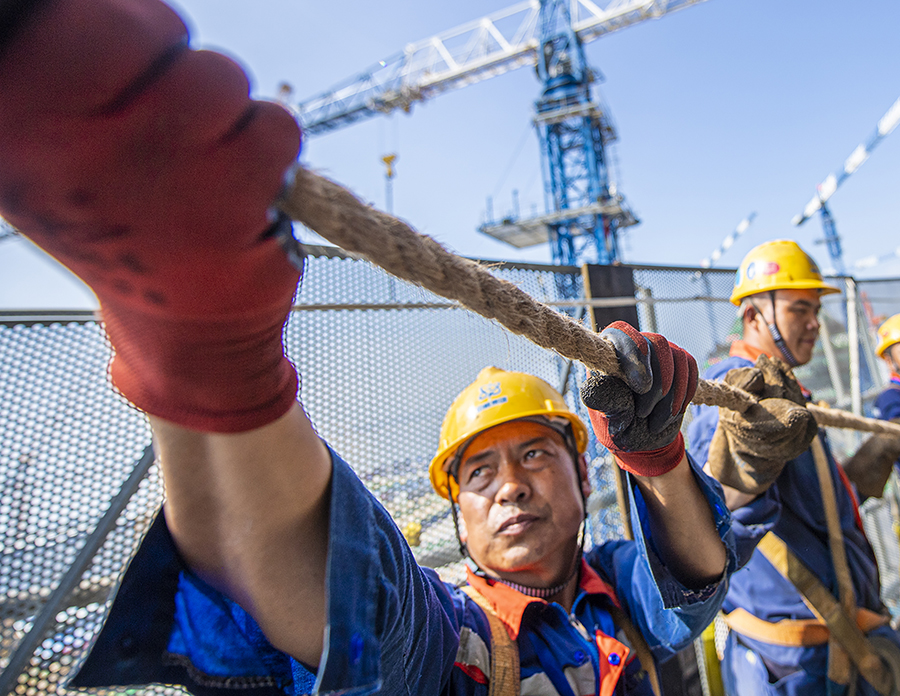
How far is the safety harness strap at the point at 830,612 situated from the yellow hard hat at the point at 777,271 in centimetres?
138

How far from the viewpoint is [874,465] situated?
289 centimetres

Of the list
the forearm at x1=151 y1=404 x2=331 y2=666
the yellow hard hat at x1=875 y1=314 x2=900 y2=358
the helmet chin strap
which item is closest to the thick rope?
the forearm at x1=151 y1=404 x2=331 y2=666

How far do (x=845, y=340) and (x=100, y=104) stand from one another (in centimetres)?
668

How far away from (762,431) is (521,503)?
79 centimetres

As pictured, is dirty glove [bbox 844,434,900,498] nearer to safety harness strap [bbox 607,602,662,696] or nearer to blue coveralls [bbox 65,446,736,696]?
safety harness strap [bbox 607,602,662,696]

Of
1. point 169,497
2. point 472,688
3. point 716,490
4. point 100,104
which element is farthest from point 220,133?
point 716,490

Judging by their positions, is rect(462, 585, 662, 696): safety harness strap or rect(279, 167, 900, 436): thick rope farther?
rect(462, 585, 662, 696): safety harness strap

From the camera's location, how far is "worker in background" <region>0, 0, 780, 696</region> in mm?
404

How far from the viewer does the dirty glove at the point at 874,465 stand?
282 cm

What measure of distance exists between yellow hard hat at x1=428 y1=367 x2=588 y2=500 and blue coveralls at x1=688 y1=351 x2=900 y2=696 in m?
0.75

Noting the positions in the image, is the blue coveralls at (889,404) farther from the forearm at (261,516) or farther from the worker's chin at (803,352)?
the forearm at (261,516)

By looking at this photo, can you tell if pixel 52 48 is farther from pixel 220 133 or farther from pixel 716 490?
pixel 716 490

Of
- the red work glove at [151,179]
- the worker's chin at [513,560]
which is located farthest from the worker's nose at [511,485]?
the red work glove at [151,179]

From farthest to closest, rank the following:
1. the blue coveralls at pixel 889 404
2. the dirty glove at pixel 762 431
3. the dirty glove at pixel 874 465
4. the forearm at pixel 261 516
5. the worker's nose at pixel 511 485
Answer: the blue coveralls at pixel 889 404 → the dirty glove at pixel 874 465 → the worker's nose at pixel 511 485 → the dirty glove at pixel 762 431 → the forearm at pixel 261 516
